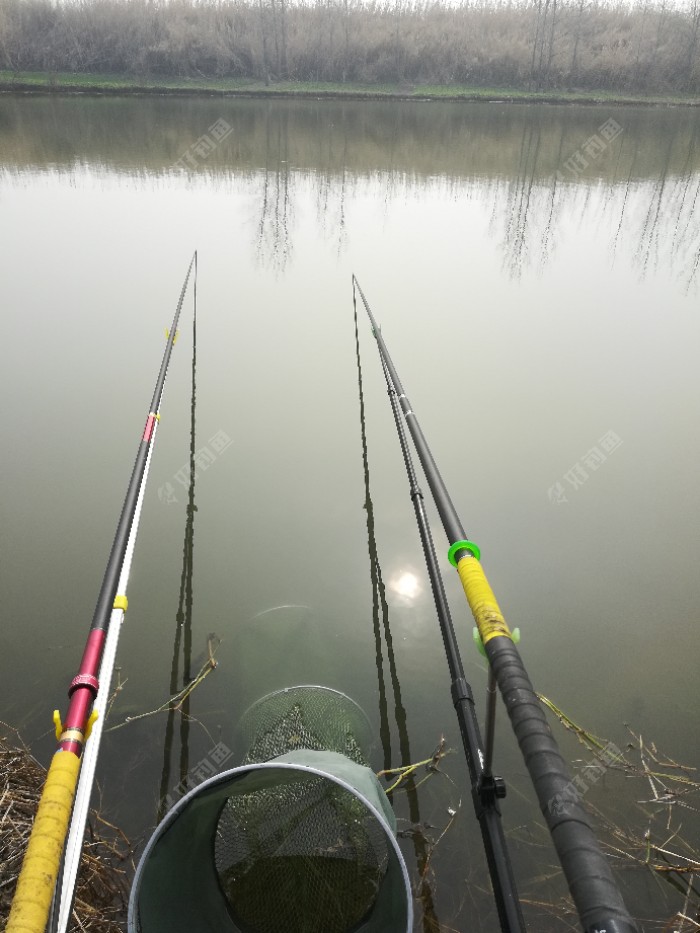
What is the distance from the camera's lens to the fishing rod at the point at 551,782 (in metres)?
0.67

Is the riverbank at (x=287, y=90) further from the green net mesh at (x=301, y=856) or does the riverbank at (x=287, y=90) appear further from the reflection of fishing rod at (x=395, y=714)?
the green net mesh at (x=301, y=856)

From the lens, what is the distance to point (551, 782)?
0.81 meters

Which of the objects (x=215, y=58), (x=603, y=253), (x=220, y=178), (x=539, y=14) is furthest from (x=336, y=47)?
(x=603, y=253)

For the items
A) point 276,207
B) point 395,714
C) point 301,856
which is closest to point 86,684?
point 301,856

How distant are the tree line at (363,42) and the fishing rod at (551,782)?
35645mm

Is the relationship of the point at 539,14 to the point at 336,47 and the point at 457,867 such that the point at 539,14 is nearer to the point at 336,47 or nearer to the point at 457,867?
the point at 336,47

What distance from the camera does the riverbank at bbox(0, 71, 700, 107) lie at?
85.8 ft

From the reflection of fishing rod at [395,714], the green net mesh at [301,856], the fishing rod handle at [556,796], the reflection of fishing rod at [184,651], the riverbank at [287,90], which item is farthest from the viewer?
the riverbank at [287,90]

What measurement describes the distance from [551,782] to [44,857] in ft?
2.25

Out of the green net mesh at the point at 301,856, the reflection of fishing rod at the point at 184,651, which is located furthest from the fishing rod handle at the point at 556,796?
the reflection of fishing rod at the point at 184,651

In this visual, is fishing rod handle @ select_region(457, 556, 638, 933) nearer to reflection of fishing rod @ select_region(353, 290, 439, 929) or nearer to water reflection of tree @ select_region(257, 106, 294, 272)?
reflection of fishing rod @ select_region(353, 290, 439, 929)

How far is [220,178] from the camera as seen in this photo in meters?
11.9

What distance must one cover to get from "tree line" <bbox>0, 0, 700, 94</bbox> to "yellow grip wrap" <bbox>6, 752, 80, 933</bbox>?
118 feet

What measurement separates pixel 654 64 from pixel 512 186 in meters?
26.6
